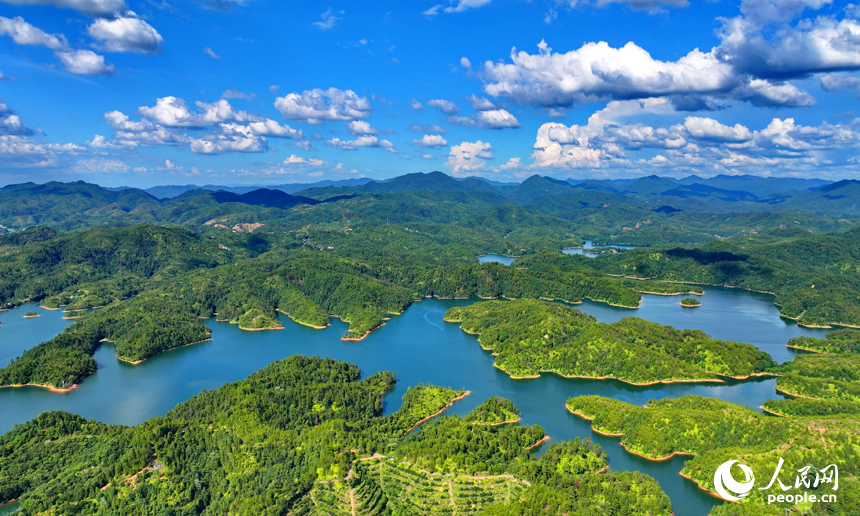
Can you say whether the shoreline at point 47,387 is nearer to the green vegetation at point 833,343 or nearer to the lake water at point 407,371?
the lake water at point 407,371

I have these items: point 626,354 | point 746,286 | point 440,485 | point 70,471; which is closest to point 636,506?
point 440,485

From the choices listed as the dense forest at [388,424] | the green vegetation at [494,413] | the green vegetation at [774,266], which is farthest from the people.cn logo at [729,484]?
the green vegetation at [774,266]

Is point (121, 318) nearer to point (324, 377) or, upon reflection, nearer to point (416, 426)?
point (324, 377)

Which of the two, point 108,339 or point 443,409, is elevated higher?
point 108,339

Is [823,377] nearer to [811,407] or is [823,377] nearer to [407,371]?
[811,407]

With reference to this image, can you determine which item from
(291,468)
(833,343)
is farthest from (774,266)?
(291,468)

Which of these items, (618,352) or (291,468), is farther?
(618,352)
